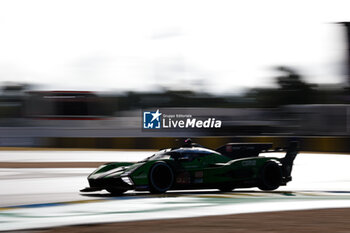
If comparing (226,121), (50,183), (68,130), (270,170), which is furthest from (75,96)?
(270,170)

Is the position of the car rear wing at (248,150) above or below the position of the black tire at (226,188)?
above

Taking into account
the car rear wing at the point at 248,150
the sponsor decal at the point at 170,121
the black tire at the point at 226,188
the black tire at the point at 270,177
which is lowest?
the black tire at the point at 226,188

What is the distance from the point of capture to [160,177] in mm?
10539

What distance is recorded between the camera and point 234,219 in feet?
24.7

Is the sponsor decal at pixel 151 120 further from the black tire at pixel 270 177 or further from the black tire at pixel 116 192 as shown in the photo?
the black tire at pixel 116 192

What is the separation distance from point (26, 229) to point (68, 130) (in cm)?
2882

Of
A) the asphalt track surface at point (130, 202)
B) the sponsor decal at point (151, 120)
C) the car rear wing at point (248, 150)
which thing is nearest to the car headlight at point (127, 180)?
the asphalt track surface at point (130, 202)

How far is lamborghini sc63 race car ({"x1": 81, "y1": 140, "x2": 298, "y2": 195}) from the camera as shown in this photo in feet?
33.9

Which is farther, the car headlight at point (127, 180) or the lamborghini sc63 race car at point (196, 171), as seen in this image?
the lamborghini sc63 race car at point (196, 171)

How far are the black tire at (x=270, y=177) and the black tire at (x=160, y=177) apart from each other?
1.87 meters

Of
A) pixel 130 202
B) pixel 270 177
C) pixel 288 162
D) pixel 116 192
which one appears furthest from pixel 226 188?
pixel 130 202

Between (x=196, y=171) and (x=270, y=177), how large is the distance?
5.13ft

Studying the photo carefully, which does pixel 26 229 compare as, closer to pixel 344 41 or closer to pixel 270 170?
pixel 270 170

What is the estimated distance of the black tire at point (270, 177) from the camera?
11.5 meters
